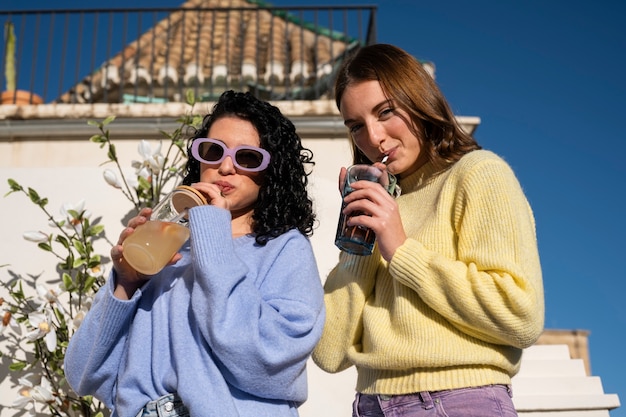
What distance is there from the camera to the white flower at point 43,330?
9.84 ft

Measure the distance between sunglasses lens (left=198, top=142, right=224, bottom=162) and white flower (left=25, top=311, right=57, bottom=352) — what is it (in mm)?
1900

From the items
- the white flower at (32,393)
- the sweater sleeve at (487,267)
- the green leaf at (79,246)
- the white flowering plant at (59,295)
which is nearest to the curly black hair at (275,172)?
the sweater sleeve at (487,267)

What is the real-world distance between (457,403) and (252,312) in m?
0.50

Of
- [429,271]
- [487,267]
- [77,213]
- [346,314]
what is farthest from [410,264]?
[77,213]

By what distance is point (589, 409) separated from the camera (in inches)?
130

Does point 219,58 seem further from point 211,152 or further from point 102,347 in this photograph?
point 102,347

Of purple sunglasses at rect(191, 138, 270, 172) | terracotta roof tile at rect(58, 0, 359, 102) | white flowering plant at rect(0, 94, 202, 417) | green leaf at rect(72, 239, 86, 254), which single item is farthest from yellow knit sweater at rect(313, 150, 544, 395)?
terracotta roof tile at rect(58, 0, 359, 102)

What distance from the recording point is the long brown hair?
5.26 ft

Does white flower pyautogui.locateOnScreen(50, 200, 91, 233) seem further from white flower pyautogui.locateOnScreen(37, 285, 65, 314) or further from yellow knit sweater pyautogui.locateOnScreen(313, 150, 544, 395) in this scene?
yellow knit sweater pyautogui.locateOnScreen(313, 150, 544, 395)

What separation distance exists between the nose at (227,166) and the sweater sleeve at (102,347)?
354mm

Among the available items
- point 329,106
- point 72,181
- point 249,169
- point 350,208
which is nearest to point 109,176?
point 72,181

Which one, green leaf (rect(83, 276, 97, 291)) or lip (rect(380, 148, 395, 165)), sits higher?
green leaf (rect(83, 276, 97, 291))

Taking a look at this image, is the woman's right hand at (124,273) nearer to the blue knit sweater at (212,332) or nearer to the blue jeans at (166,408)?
the blue knit sweater at (212,332)

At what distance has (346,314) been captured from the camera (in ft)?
5.32
